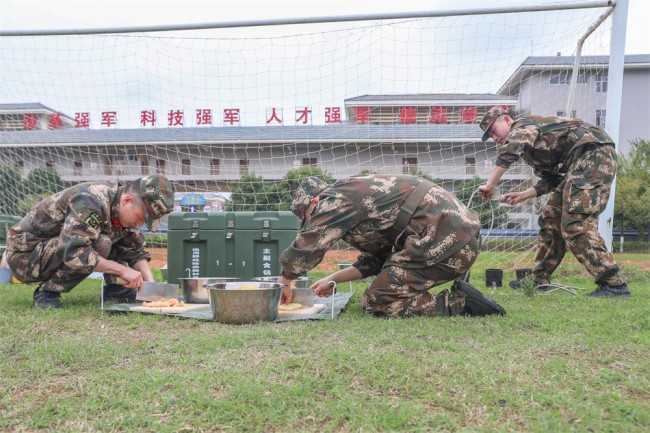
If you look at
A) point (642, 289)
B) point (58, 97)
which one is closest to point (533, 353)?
point (642, 289)

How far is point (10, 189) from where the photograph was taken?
30.1 feet

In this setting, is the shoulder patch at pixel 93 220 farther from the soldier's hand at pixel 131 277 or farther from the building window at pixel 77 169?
the building window at pixel 77 169

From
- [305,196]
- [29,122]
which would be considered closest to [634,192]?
[305,196]

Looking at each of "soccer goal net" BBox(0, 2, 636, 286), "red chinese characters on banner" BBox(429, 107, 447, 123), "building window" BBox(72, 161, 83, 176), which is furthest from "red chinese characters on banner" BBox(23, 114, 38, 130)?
"red chinese characters on banner" BBox(429, 107, 447, 123)

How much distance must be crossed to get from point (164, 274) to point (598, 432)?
476 cm

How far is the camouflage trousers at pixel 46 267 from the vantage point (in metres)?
3.82

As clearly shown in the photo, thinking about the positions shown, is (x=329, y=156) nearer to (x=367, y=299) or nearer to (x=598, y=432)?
(x=367, y=299)

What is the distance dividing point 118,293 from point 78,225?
1.03 m

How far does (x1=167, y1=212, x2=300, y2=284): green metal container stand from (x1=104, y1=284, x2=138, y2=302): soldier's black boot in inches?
31.8

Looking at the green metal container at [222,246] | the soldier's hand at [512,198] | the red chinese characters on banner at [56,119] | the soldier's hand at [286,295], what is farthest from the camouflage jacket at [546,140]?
the red chinese characters on banner at [56,119]

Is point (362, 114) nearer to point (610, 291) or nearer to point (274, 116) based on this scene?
point (274, 116)

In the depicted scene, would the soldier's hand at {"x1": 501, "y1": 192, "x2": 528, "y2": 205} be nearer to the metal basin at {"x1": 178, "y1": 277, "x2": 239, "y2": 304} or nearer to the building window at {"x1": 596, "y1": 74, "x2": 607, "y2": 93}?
the metal basin at {"x1": 178, "y1": 277, "x2": 239, "y2": 304}

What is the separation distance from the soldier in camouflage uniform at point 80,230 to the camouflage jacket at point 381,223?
110 cm

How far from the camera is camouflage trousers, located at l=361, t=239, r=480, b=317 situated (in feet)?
11.1
